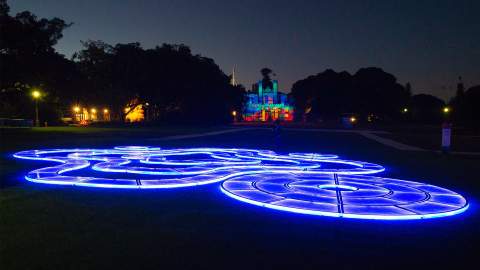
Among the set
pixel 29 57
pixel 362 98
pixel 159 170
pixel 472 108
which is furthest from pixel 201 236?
pixel 362 98

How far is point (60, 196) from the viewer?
25.9ft

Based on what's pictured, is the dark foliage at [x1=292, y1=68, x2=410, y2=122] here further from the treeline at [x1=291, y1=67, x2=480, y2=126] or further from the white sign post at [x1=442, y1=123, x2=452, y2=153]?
the white sign post at [x1=442, y1=123, x2=452, y2=153]

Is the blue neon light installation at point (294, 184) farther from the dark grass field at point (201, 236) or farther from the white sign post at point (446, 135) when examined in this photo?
the white sign post at point (446, 135)

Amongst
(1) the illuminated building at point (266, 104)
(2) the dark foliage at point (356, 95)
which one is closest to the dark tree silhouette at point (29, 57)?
(2) the dark foliage at point (356, 95)

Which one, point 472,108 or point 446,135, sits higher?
point 472,108

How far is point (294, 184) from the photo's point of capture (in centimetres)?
955

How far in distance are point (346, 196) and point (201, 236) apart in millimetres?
4033

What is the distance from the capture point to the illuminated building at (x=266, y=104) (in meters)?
107

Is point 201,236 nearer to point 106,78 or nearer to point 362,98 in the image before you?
point 106,78

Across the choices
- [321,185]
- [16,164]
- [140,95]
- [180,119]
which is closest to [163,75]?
[140,95]

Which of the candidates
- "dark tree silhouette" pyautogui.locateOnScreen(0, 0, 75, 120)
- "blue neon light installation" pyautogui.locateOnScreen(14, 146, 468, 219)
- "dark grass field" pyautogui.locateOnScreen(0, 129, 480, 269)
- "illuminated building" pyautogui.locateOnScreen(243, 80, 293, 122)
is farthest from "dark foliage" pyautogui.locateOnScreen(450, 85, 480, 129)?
"illuminated building" pyautogui.locateOnScreen(243, 80, 293, 122)

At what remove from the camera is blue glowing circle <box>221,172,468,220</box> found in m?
6.80

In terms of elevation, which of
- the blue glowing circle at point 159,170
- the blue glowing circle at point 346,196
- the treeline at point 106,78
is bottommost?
the blue glowing circle at point 346,196

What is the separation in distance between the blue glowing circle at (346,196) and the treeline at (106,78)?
1194 inches
